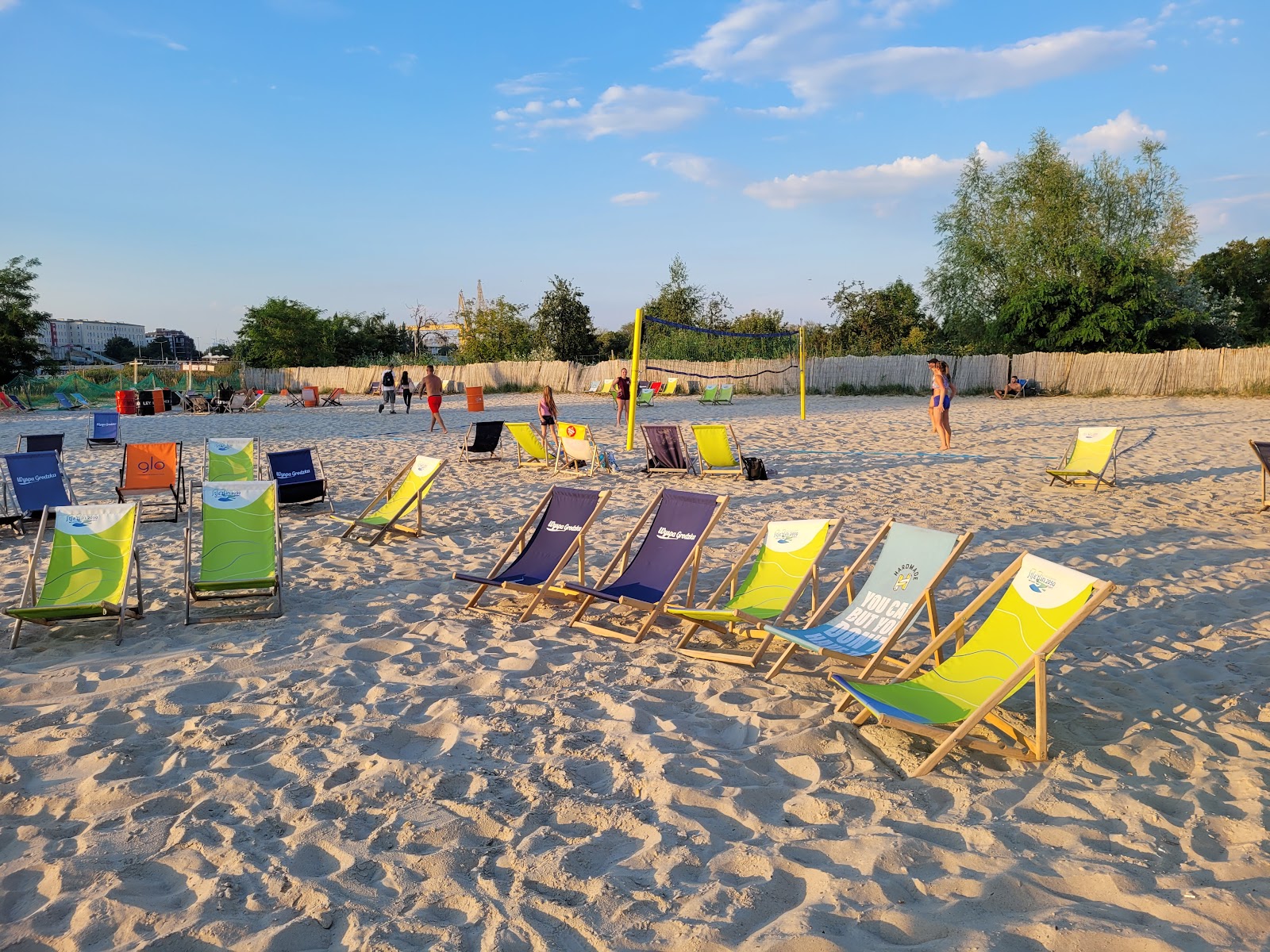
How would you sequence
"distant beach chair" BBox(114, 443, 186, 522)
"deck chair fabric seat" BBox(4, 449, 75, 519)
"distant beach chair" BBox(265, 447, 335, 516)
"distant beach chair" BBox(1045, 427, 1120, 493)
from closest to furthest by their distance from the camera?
1. "deck chair fabric seat" BBox(4, 449, 75, 519)
2. "distant beach chair" BBox(265, 447, 335, 516)
3. "distant beach chair" BBox(114, 443, 186, 522)
4. "distant beach chair" BBox(1045, 427, 1120, 493)

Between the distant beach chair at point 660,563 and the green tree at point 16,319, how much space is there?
34.4 metres

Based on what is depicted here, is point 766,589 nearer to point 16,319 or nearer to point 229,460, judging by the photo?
point 229,460

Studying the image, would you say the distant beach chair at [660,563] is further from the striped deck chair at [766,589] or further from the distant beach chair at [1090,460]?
the distant beach chair at [1090,460]

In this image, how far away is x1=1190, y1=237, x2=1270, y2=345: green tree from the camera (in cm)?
3738

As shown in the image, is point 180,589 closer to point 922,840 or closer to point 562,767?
point 562,767

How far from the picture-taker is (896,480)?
32.6ft

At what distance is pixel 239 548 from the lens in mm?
5691

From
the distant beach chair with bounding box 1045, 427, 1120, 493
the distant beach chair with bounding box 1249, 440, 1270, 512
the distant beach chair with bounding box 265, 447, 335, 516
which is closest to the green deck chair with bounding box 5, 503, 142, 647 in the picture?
the distant beach chair with bounding box 265, 447, 335, 516

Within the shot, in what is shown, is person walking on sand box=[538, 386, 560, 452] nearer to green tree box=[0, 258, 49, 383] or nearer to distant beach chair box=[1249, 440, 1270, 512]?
distant beach chair box=[1249, 440, 1270, 512]

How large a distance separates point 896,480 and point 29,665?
26.9 feet

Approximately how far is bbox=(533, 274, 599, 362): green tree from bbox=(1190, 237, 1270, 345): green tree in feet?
86.4

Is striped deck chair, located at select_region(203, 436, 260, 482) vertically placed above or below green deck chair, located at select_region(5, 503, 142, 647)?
above

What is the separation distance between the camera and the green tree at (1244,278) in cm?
3738

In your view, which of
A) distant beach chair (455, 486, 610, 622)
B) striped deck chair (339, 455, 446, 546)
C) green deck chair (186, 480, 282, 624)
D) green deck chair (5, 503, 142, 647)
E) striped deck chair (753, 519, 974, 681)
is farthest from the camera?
striped deck chair (339, 455, 446, 546)
